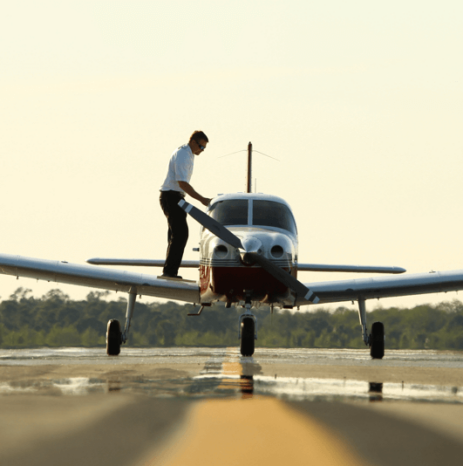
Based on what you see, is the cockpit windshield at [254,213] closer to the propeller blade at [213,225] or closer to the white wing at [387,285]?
the propeller blade at [213,225]

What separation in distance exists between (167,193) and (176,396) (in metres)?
6.68

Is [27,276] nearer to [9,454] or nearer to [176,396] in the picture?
[176,396]

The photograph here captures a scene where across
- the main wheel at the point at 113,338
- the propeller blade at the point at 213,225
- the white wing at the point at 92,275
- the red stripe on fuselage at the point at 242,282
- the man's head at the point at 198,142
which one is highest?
the man's head at the point at 198,142

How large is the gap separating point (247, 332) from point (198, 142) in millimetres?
3064

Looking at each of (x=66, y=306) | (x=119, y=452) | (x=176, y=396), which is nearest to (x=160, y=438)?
(x=119, y=452)

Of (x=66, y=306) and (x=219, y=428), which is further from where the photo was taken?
(x=66, y=306)

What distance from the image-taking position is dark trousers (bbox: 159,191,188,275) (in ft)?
36.9

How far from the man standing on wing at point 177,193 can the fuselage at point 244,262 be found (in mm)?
575

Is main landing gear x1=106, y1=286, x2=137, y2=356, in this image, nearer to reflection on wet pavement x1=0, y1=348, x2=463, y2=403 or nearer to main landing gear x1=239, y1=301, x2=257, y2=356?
main landing gear x1=239, y1=301, x2=257, y2=356

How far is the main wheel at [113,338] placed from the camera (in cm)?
1362

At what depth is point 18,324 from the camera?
3900 centimetres

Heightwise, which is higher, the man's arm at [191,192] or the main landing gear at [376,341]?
the man's arm at [191,192]

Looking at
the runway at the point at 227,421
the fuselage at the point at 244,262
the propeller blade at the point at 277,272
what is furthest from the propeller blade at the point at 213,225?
the runway at the point at 227,421

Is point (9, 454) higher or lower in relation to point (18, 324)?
lower
